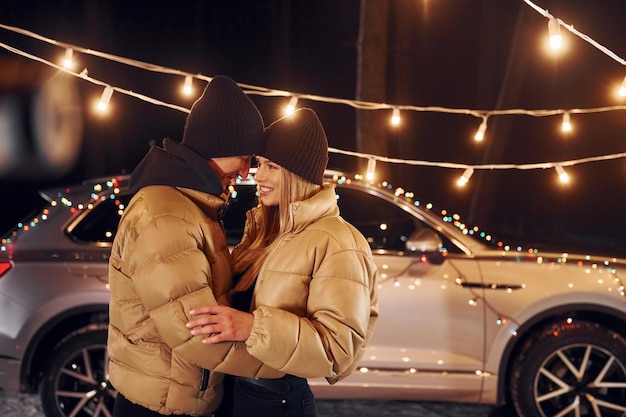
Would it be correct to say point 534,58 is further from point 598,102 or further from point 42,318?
point 42,318

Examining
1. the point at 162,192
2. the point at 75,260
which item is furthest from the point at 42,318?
the point at 162,192

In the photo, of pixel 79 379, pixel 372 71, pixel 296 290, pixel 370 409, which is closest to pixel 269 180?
pixel 296 290

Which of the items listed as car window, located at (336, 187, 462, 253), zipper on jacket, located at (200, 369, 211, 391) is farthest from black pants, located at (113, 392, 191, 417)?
car window, located at (336, 187, 462, 253)

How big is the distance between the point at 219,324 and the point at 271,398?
42 cm

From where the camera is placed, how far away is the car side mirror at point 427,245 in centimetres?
504

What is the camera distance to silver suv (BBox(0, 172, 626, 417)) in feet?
Answer: 16.5

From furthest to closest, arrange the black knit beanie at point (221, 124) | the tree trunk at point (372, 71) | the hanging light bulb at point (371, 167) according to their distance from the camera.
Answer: the tree trunk at point (372, 71) < the hanging light bulb at point (371, 167) < the black knit beanie at point (221, 124)

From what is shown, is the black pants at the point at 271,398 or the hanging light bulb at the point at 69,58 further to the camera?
the hanging light bulb at the point at 69,58

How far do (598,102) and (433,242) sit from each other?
16.7 meters

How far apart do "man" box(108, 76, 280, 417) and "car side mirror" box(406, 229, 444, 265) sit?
8.19 ft

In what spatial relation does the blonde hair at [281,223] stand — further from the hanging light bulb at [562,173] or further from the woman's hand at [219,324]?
the hanging light bulb at [562,173]

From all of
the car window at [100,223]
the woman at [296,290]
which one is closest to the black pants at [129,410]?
the woman at [296,290]

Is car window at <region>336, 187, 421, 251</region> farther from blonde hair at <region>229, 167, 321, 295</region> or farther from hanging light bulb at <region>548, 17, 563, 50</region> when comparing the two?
blonde hair at <region>229, 167, 321, 295</region>

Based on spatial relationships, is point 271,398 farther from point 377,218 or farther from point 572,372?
point 572,372
